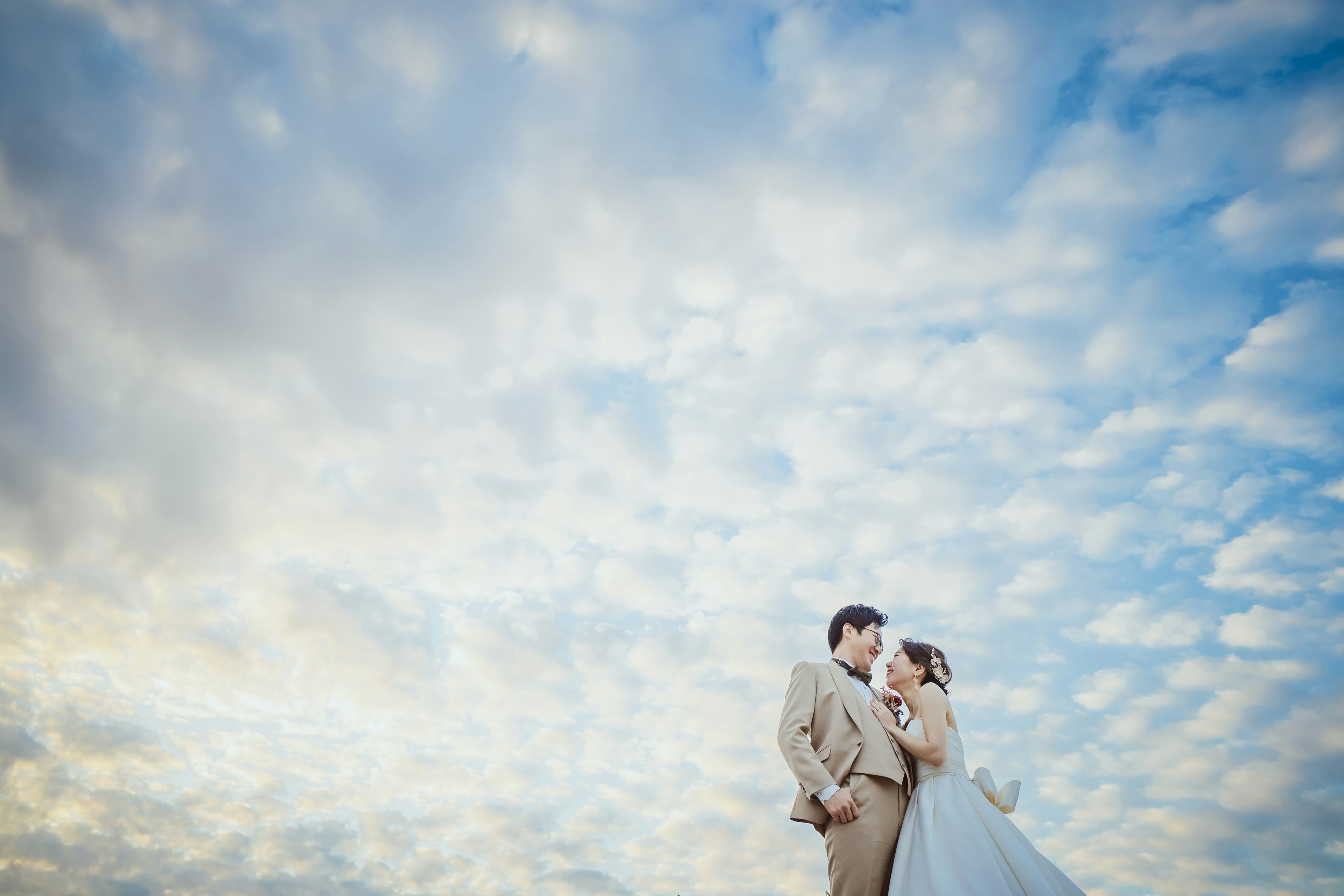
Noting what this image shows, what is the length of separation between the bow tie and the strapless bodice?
0.59 metres

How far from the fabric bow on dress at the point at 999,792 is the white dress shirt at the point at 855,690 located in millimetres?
1125

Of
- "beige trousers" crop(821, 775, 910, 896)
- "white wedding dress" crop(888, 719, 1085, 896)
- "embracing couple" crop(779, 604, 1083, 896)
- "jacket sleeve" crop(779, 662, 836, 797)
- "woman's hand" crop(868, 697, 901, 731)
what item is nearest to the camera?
"white wedding dress" crop(888, 719, 1085, 896)

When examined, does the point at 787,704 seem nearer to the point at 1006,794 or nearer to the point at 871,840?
the point at 871,840

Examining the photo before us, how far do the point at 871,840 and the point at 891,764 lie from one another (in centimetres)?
66

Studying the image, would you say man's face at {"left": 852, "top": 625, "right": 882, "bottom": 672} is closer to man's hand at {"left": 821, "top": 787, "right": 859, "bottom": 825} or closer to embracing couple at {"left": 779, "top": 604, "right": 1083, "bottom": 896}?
embracing couple at {"left": 779, "top": 604, "right": 1083, "bottom": 896}

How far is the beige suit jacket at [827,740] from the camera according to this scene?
6105 millimetres

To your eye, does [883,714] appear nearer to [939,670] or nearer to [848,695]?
[848,695]

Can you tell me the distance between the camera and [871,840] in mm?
5902

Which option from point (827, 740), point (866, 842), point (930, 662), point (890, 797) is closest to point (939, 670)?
point (930, 662)

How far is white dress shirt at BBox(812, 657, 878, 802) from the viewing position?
594 centimetres

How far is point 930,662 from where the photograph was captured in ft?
24.9

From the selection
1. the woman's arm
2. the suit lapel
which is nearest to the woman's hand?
the woman's arm

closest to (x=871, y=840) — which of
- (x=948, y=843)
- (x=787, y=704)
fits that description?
(x=948, y=843)

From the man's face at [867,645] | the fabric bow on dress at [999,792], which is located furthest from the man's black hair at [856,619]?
the fabric bow on dress at [999,792]
